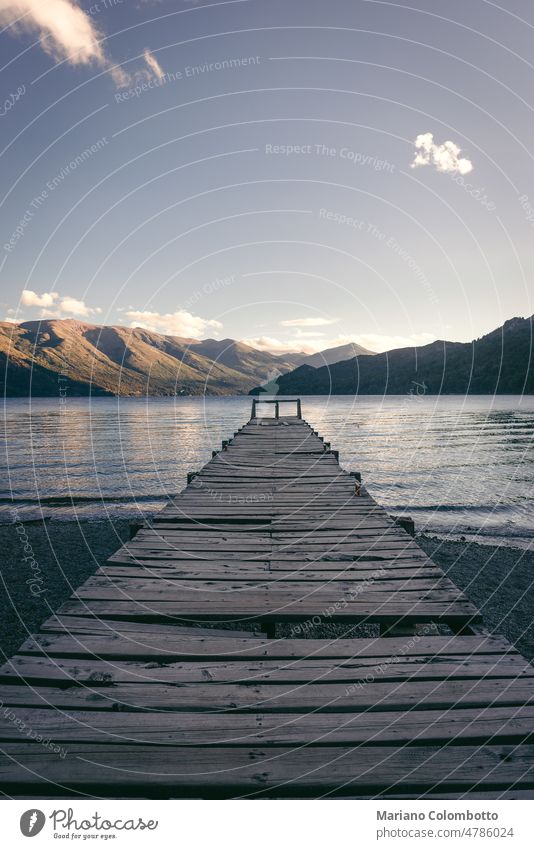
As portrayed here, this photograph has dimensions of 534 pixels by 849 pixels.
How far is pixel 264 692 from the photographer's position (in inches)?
119

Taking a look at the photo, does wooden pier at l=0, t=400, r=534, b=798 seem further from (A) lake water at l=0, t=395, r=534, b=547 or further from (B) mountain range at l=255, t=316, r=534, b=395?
(B) mountain range at l=255, t=316, r=534, b=395

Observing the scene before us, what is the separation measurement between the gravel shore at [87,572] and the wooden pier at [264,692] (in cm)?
454

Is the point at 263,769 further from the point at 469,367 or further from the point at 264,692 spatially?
the point at 469,367

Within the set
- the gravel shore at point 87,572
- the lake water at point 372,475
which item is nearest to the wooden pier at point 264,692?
the gravel shore at point 87,572

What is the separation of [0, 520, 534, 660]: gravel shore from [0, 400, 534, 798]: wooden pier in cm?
454

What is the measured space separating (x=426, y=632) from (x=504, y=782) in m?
1.91

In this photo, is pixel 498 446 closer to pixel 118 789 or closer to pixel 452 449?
pixel 452 449

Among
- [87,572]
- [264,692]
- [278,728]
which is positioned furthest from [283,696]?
[87,572]

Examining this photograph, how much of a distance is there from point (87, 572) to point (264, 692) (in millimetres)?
10498

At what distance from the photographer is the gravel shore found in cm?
873

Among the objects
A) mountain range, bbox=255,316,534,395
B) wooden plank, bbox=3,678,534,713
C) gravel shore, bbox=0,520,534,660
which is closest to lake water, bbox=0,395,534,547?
gravel shore, bbox=0,520,534,660

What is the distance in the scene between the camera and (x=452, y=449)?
121ft

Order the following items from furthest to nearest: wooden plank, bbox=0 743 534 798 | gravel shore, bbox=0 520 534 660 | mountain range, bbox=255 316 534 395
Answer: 1. mountain range, bbox=255 316 534 395
2. gravel shore, bbox=0 520 534 660
3. wooden plank, bbox=0 743 534 798

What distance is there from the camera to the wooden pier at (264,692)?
7.89 feet
